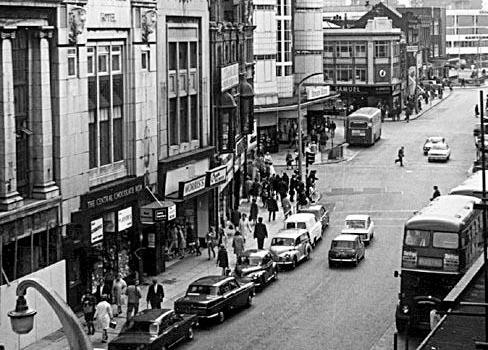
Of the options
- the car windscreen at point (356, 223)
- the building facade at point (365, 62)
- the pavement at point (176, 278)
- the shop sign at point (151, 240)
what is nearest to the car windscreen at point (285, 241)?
the pavement at point (176, 278)

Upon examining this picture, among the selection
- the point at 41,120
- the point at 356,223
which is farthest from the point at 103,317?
the point at 356,223

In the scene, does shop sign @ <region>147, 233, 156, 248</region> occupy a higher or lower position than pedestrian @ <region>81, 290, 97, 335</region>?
higher

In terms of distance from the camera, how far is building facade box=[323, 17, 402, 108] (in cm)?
11881

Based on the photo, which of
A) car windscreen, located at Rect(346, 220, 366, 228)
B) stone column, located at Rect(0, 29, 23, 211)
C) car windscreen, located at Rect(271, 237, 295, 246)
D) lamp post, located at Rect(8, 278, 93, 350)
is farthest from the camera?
car windscreen, located at Rect(346, 220, 366, 228)

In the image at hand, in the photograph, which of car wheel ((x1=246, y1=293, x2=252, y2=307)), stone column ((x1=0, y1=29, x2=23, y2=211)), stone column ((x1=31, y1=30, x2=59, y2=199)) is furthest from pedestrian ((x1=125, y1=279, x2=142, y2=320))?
stone column ((x1=0, y1=29, x2=23, y2=211))

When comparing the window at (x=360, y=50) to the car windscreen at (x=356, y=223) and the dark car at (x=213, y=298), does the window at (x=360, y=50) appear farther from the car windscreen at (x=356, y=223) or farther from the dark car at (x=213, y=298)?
the dark car at (x=213, y=298)

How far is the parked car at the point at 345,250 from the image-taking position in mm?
45812

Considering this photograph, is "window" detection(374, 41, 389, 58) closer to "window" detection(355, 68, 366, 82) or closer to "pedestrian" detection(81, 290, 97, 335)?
"window" detection(355, 68, 366, 82)

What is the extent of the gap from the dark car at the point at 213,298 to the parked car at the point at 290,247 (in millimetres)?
7528

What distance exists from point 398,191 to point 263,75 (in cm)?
2520

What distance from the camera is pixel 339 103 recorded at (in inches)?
4508

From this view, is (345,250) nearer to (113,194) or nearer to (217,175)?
(217,175)

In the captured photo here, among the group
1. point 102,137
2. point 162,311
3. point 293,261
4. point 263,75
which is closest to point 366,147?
point 263,75

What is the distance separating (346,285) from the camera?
4278cm
